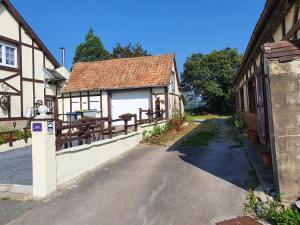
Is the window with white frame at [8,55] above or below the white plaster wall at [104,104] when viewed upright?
above

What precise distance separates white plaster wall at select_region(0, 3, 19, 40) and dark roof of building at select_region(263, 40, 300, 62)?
45.8 ft

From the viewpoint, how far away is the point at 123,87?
67.8 feet

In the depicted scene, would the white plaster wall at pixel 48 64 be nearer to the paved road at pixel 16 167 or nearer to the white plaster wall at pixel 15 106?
the white plaster wall at pixel 15 106

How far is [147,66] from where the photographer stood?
22.0 meters

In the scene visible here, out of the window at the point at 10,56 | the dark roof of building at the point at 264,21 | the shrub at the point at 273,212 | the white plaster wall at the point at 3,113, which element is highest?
the window at the point at 10,56

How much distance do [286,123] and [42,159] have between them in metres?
4.55

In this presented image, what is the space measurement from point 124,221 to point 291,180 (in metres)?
2.73

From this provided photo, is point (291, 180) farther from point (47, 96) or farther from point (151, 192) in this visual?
point (47, 96)

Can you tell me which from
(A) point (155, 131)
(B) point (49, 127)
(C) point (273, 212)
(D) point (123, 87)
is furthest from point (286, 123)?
(D) point (123, 87)

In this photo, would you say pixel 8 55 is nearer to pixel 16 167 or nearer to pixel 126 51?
pixel 16 167

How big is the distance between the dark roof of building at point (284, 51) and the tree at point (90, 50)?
142 ft

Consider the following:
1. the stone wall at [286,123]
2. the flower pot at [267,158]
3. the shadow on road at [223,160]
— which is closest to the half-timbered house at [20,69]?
the shadow on road at [223,160]

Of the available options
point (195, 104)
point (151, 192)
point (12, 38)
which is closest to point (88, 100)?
point (12, 38)

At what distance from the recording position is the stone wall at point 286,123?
4883mm
